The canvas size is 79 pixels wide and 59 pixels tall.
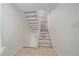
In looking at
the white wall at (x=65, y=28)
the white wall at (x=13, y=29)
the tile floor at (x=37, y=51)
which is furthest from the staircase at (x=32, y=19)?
the tile floor at (x=37, y=51)

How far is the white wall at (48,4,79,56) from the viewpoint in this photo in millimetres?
1870

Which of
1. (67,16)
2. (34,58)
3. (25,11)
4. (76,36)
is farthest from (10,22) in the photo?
(76,36)

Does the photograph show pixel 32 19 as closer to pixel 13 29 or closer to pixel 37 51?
pixel 13 29

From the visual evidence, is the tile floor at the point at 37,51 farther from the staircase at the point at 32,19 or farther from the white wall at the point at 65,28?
the staircase at the point at 32,19

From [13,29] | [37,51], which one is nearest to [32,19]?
[13,29]

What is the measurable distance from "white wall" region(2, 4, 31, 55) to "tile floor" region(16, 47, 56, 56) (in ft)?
0.35

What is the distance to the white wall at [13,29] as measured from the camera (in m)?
1.87

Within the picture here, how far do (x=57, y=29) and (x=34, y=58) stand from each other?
2.10ft

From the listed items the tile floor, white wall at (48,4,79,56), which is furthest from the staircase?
the tile floor

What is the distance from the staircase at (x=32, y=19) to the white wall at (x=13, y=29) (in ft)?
0.29

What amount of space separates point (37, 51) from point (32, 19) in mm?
582

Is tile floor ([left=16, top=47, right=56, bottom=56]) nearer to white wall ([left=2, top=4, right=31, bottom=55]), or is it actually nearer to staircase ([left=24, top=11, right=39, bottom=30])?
white wall ([left=2, top=4, right=31, bottom=55])

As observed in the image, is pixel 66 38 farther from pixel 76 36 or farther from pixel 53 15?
pixel 53 15

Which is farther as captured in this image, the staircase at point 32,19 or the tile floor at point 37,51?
the staircase at point 32,19
